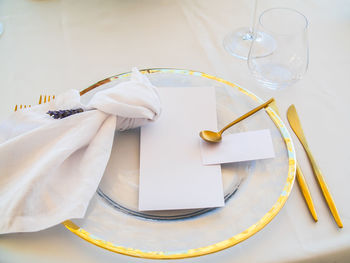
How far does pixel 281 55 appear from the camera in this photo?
568 millimetres

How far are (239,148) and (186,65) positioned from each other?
24 cm

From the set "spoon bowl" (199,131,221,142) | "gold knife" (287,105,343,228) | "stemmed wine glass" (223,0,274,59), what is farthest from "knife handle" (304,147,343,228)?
"stemmed wine glass" (223,0,274,59)

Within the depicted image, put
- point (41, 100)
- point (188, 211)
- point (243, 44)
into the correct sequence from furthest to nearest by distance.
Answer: point (243, 44) → point (41, 100) → point (188, 211)

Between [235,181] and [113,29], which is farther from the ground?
[113,29]

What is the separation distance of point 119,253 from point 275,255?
18 centimetres

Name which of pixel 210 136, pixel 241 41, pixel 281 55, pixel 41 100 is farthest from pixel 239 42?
pixel 41 100

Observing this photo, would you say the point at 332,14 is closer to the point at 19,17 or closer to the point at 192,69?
the point at 192,69

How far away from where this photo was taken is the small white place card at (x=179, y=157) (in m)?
0.39

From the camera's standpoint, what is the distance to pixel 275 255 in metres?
0.36

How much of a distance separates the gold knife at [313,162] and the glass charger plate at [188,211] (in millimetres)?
43

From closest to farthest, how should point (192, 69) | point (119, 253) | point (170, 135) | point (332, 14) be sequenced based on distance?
point (119, 253)
point (170, 135)
point (192, 69)
point (332, 14)

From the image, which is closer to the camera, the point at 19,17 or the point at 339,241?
the point at 339,241

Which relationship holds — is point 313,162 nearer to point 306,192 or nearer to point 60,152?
point 306,192

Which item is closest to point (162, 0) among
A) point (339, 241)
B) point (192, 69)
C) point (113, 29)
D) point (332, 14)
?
point (113, 29)
